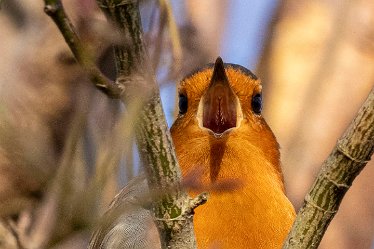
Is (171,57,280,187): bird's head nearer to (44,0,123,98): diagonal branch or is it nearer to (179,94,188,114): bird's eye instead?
(179,94,188,114): bird's eye

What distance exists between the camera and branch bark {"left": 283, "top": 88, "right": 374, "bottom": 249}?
7.59 ft

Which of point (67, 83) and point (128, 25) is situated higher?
point (128, 25)

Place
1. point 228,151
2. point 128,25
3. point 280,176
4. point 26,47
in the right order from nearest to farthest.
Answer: point 128,25 < point 228,151 < point 280,176 < point 26,47

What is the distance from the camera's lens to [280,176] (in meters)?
3.78

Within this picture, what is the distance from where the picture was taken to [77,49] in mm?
1975

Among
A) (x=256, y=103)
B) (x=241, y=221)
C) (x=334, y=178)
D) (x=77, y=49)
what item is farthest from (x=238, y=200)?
(x=77, y=49)

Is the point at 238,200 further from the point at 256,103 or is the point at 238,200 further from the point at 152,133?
the point at 152,133

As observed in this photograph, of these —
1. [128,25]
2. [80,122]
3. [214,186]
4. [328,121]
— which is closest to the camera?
[128,25]

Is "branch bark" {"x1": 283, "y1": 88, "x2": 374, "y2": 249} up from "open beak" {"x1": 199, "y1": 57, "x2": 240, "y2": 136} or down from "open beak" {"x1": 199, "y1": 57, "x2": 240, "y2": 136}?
up

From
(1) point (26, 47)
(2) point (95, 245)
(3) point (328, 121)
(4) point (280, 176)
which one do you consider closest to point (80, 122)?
(2) point (95, 245)

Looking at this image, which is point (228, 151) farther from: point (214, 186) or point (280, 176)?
point (214, 186)

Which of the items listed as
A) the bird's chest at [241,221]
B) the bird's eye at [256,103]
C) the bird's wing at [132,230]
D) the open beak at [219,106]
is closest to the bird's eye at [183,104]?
the open beak at [219,106]

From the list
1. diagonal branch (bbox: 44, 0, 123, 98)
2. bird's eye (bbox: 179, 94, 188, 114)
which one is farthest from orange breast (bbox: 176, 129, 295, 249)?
diagonal branch (bbox: 44, 0, 123, 98)

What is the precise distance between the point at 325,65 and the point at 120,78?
2.88m
